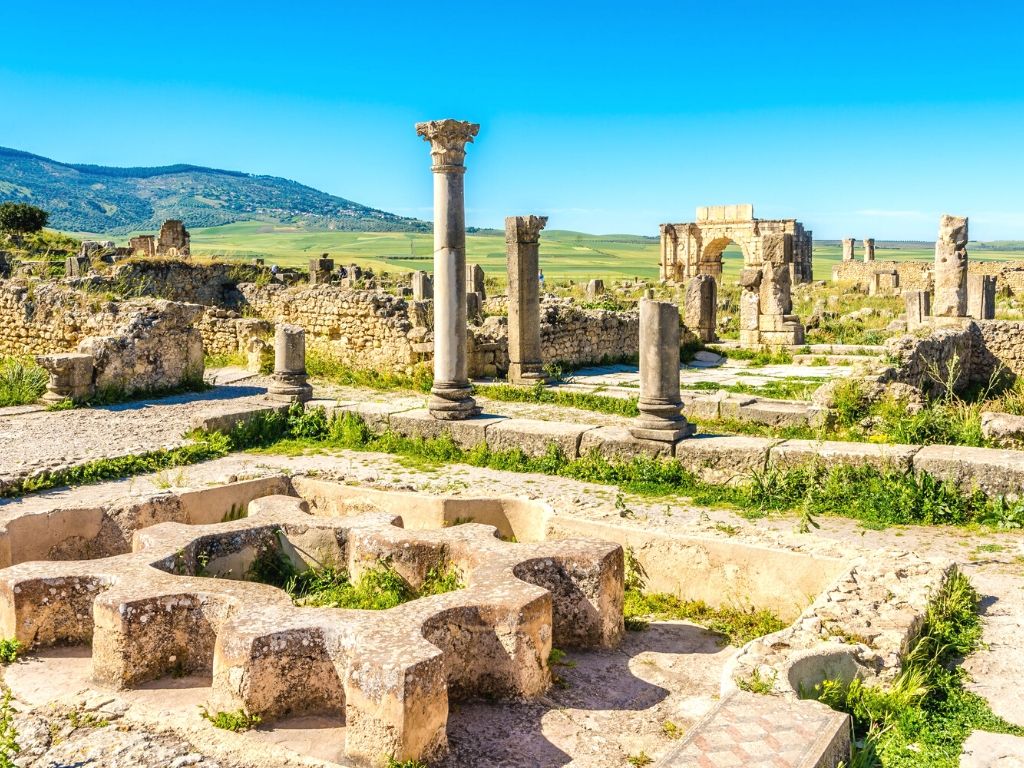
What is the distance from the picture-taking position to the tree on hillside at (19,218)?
4131cm

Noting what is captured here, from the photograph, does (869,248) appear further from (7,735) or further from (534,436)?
(7,735)

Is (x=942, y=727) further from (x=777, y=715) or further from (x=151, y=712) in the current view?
(x=151, y=712)

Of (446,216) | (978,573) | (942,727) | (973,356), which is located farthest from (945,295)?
(942,727)

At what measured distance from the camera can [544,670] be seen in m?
5.17

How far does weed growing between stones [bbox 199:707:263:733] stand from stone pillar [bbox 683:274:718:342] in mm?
18405

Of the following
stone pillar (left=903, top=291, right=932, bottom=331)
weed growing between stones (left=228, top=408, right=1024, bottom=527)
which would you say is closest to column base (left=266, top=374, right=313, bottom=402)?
weed growing between stones (left=228, top=408, right=1024, bottom=527)

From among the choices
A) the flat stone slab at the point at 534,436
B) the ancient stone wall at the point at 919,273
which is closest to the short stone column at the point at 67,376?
the flat stone slab at the point at 534,436

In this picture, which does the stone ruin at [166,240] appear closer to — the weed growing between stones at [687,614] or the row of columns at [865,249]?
the weed growing between stones at [687,614]

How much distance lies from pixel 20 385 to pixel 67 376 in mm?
912

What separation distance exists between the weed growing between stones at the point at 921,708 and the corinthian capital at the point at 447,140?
8.27 meters

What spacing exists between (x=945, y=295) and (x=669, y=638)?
54.4 ft

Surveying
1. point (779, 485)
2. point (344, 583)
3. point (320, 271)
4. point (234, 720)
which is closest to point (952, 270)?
point (779, 485)

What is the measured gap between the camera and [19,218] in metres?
41.7

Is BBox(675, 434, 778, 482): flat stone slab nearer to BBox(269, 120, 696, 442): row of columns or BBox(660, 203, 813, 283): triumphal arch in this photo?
BBox(269, 120, 696, 442): row of columns
